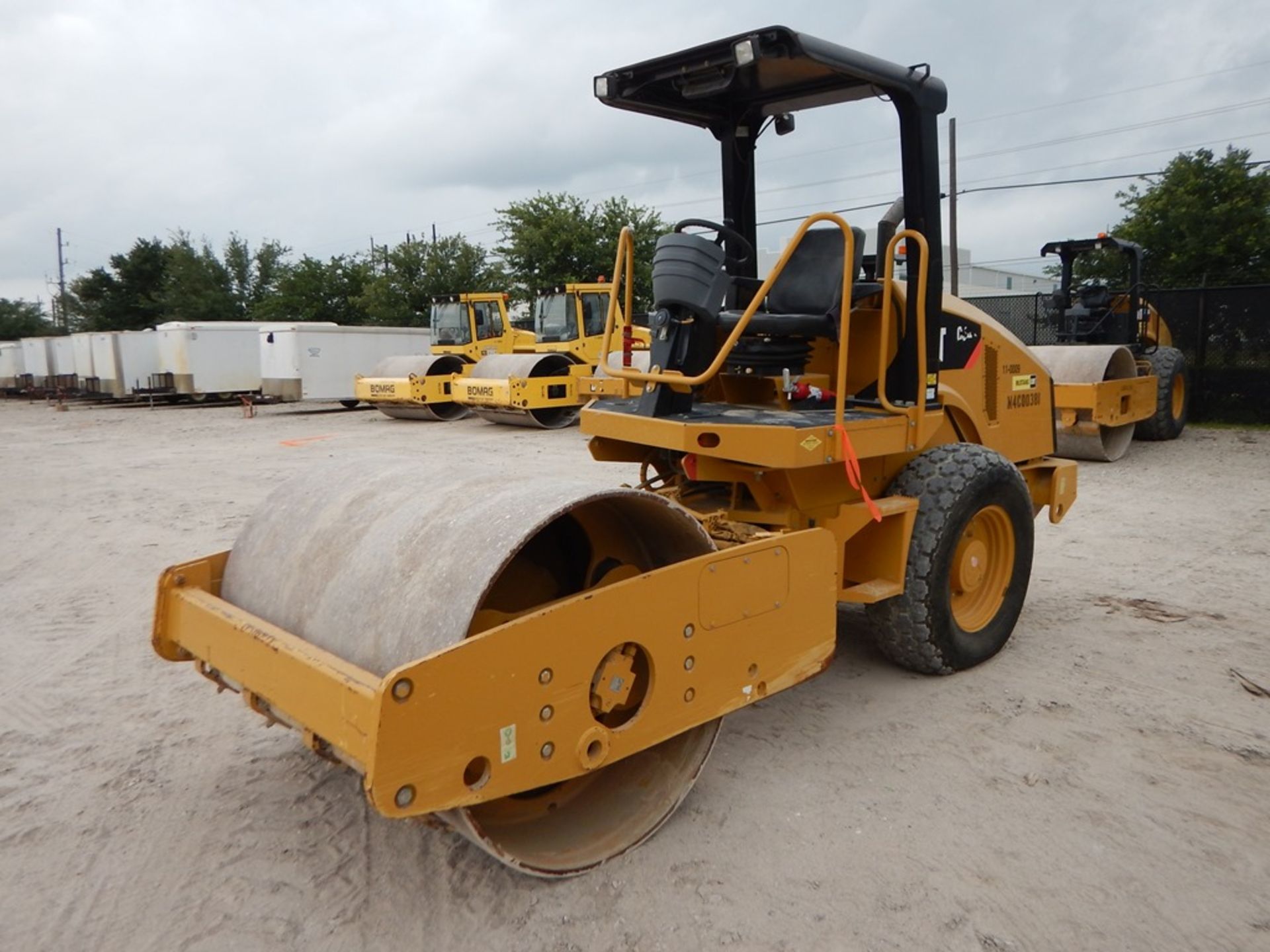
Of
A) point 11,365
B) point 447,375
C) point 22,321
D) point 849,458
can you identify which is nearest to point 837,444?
point 849,458

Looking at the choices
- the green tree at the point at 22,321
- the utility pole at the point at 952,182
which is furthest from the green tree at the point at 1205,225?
the green tree at the point at 22,321

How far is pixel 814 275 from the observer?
4215 mm

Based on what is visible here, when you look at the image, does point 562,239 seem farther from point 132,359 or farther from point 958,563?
point 958,563

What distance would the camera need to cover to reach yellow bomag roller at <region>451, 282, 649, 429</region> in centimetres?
1595

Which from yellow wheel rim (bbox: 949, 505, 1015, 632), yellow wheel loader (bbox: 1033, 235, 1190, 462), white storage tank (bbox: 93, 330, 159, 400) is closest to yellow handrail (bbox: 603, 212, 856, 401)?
yellow wheel rim (bbox: 949, 505, 1015, 632)

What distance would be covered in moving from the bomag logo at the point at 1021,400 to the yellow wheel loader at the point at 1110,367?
5.20 metres

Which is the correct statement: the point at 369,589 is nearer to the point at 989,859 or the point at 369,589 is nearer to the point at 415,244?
the point at 989,859

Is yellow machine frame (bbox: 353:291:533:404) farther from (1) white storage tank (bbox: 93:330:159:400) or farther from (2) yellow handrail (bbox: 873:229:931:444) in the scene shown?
(2) yellow handrail (bbox: 873:229:931:444)

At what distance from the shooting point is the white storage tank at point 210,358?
2375cm

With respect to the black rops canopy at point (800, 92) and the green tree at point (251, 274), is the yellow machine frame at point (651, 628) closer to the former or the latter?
the black rops canopy at point (800, 92)

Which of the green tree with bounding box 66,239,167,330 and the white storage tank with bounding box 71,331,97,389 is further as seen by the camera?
the green tree with bounding box 66,239,167,330

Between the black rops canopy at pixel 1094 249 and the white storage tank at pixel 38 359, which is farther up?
the black rops canopy at pixel 1094 249

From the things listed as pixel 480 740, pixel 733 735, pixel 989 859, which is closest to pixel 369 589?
pixel 480 740

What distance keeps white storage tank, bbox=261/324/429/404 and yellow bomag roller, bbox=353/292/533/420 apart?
99cm
